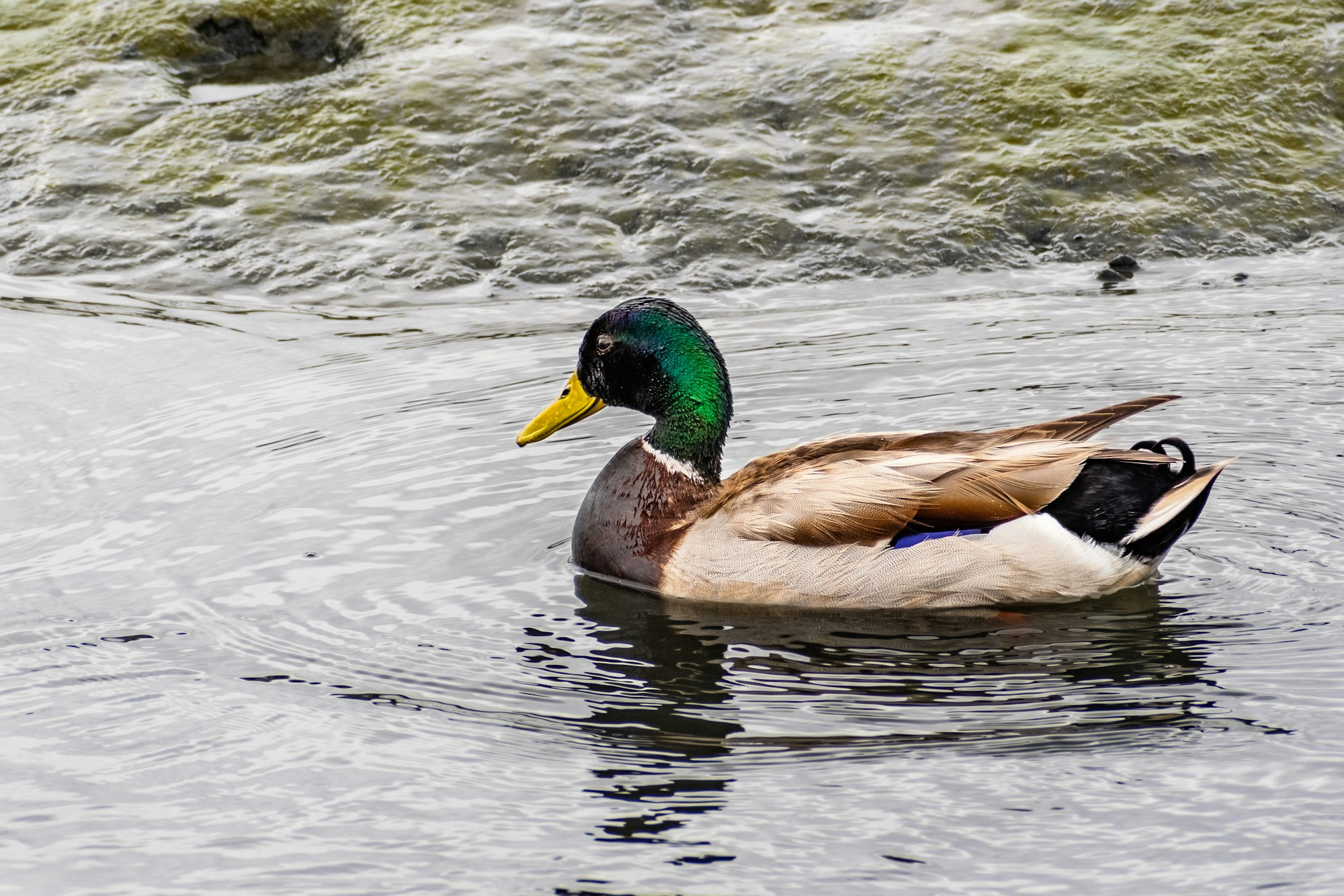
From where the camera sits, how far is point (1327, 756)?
5.17m

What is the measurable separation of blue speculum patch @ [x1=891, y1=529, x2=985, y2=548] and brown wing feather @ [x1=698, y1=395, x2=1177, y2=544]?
0.10 feet

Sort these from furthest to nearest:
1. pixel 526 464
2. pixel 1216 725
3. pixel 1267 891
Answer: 1. pixel 526 464
2. pixel 1216 725
3. pixel 1267 891

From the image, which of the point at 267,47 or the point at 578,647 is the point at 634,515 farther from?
the point at 267,47

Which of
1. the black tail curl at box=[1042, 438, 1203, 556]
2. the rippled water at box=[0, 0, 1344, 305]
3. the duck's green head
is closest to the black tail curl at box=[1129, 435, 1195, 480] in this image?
the black tail curl at box=[1042, 438, 1203, 556]

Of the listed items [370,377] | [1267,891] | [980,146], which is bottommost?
[1267,891]

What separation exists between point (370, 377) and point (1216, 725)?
5.12m

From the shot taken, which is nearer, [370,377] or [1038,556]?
[1038,556]

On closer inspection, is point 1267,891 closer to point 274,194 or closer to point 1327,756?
point 1327,756

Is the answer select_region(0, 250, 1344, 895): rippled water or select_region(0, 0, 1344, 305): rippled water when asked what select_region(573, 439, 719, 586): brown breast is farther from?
select_region(0, 0, 1344, 305): rippled water

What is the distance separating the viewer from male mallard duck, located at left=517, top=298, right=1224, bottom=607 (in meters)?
6.65

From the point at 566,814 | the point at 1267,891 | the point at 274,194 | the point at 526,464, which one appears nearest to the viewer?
the point at 1267,891

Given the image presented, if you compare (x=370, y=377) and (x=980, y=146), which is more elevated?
(x=980, y=146)

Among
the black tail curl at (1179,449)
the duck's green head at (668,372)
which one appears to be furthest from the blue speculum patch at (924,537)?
the duck's green head at (668,372)

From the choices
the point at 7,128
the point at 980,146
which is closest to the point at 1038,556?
the point at 980,146
